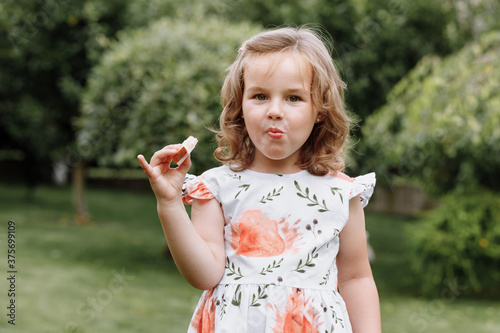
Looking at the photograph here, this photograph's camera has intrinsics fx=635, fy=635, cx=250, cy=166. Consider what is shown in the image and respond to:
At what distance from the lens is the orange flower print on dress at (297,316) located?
5.13 ft

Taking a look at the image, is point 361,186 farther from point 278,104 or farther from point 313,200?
point 278,104

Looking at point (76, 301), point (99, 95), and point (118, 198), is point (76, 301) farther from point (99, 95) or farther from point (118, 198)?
point (118, 198)

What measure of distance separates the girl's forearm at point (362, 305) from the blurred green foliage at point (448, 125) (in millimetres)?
4191

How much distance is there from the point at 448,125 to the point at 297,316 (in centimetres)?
463

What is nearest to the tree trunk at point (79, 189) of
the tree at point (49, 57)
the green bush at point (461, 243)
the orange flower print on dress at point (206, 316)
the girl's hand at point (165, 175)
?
the tree at point (49, 57)

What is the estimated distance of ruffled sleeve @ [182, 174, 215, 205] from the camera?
1.65m

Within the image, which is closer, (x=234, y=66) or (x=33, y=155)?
(x=234, y=66)

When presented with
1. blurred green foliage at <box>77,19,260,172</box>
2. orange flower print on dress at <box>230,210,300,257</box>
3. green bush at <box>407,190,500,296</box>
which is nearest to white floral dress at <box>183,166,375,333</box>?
orange flower print on dress at <box>230,210,300,257</box>

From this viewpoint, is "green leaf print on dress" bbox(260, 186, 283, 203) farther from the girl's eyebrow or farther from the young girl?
the girl's eyebrow

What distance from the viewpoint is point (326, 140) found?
181cm

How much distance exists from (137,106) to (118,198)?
10063 mm

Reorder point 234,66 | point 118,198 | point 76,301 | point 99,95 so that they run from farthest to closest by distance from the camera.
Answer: point 118,198, point 99,95, point 76,301, point 234,66

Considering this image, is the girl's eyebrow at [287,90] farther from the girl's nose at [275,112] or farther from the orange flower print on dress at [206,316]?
the orange flower print on dress at [206,316]

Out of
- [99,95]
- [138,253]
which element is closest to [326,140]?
[99,95]
